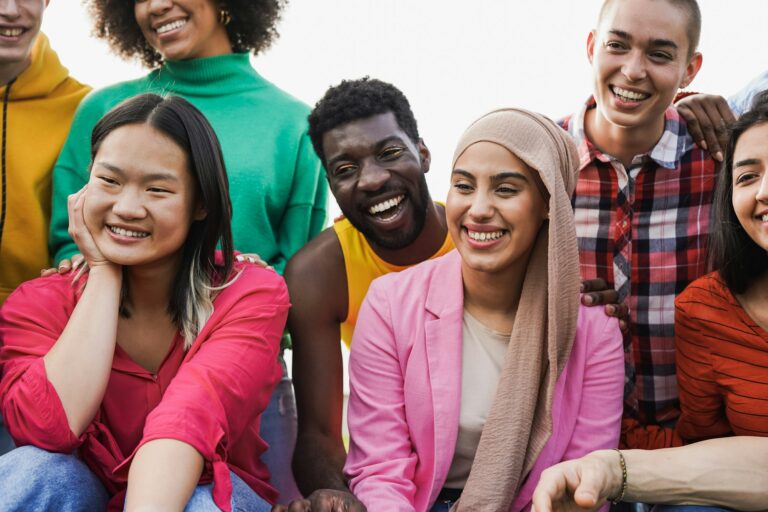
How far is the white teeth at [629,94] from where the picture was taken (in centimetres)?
356

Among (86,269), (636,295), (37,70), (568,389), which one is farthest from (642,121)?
(37,70)

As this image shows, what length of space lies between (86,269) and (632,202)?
1.95m

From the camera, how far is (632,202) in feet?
11.8

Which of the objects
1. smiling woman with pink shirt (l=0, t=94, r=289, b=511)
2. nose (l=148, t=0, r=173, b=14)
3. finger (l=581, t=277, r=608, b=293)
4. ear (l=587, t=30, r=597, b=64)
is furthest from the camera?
nose (l=148, t=0, r=173, b=14)

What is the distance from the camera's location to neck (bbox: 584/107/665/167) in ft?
11.9

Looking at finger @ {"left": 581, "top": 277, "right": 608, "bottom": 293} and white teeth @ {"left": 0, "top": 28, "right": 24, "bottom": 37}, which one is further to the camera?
white teeth @ {"left": 0, "top": 28, "right": 24, "bottom": 37}

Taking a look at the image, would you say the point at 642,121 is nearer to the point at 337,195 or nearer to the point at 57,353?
the point at 337,195

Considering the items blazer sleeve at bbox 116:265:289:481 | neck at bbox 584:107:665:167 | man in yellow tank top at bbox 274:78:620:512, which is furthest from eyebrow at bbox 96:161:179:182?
neck at bbox 584:107:665:167

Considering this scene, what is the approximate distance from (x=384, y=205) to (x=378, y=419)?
34.7 inches

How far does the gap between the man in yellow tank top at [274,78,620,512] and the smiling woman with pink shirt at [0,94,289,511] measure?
33 centimetres

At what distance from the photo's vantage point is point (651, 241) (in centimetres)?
359

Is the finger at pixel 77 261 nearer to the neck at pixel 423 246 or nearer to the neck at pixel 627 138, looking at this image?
the neck at pixel 423 246

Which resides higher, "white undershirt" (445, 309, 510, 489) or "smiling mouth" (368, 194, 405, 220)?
"smiling mouth" (368, 194, 405, 220)

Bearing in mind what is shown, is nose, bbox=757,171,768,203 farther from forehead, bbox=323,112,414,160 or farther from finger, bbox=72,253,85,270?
finger, bbox=72,253,85,270
